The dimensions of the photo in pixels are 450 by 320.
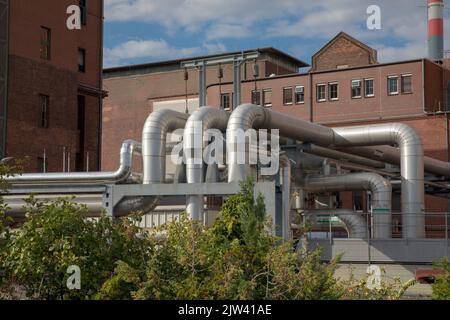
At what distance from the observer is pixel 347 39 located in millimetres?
62812

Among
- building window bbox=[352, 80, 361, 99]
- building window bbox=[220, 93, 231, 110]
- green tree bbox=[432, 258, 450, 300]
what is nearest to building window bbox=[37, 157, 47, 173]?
building window bbox=[220, 93, 231, 110]

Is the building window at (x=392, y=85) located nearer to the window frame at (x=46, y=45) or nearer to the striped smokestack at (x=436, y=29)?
the striped smokestack at (x=436, y=29)

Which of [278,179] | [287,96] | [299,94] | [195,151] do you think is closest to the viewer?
[195,151]

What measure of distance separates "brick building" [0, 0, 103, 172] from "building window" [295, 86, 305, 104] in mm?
16372

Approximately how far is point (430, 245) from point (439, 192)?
50.2 feet

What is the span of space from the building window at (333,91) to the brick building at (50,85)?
1780 cm

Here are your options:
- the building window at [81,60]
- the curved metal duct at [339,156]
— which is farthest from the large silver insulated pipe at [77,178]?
the building window at [81,60]

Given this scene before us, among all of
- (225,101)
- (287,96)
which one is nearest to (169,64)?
(225,101)

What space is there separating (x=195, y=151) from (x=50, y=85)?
18.5 metres

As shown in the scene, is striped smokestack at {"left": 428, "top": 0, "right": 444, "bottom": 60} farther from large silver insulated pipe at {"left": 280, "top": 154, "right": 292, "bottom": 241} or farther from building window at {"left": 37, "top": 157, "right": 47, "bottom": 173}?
large silver insulated pipe at {"left": 280, "top": 154, "right": 292, "bottom": 241}

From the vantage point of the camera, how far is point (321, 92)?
5438 centimetres

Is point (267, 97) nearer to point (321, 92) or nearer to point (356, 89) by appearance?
point (321, 92)

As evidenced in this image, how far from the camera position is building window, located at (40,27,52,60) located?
130 feet

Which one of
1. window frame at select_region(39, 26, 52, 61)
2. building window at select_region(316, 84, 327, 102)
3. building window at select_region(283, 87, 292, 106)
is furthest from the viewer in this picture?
building window at select_region(283, 87, 292, 106)
